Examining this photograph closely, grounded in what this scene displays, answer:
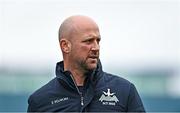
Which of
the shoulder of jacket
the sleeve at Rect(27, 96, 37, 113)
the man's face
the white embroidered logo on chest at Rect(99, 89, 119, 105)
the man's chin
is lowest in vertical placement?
the sleeve at Rect(27, 96, 37, 113)

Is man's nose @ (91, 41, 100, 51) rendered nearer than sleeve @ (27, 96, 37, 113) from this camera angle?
Yes

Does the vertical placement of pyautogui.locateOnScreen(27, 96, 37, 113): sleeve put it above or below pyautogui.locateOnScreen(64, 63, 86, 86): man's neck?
below

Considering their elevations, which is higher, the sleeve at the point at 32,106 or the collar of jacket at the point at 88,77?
the collar of jacket at the point at 88,77

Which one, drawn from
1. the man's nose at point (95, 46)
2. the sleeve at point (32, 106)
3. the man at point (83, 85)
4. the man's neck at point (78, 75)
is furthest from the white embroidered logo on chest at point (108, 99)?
the sleeve at point (32, 106)

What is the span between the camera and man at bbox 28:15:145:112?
412cm

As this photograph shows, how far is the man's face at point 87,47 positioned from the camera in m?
4.11

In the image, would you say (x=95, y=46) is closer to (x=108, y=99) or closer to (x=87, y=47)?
(x=87, y=47)

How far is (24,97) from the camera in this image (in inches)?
404

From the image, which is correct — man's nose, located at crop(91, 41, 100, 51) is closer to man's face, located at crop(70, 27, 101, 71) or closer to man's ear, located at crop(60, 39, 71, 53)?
man's face, located at crop(70, 27, 101, 71)

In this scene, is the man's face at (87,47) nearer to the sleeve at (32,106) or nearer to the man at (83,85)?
the man at (83,85)

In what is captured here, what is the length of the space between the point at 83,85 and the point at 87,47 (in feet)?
0.77

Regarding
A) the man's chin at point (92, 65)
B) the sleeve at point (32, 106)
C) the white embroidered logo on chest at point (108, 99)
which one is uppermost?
the man's chin at point (92, 65)

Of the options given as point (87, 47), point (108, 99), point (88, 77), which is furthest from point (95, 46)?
point (108, 99)

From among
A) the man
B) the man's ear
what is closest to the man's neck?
the man
